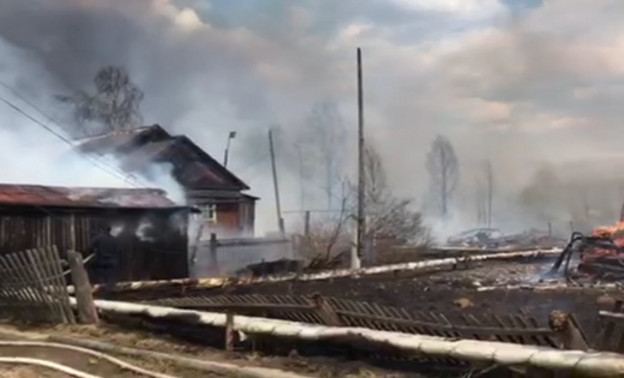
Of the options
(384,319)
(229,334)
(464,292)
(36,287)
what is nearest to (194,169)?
(464,292)

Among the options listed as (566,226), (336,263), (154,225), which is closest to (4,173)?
(154,225)

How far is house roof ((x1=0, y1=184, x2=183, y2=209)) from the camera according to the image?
56.4ft

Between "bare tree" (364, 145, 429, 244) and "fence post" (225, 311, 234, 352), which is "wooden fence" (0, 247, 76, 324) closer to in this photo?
"fence post" (225, 311, 234, 352)

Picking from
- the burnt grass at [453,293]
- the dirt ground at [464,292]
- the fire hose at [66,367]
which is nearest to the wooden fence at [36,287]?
the fire hose at [66,367]

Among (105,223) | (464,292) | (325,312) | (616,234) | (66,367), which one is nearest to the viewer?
(66,367)

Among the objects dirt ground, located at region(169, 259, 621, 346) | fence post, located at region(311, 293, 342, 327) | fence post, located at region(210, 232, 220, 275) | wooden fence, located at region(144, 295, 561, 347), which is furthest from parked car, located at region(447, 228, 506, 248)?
fence post, located at region(311, 293, 342, 327)

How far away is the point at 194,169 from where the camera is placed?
3447cm

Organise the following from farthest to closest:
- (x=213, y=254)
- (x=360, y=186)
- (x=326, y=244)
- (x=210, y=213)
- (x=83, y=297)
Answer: (x=210, y=213)
(x=326, y=244)
(x=213, y=254)
(x=360, y=186)
(x=83, y=297)

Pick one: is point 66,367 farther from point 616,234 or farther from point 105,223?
point 616,234

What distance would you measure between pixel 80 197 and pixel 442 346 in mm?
14784

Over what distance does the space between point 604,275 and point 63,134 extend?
70.1 feet

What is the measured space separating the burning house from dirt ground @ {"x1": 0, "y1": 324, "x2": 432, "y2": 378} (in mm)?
8220

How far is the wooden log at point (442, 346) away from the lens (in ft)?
16.6

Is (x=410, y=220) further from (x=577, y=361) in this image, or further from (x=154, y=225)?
(x=577, y=361)
